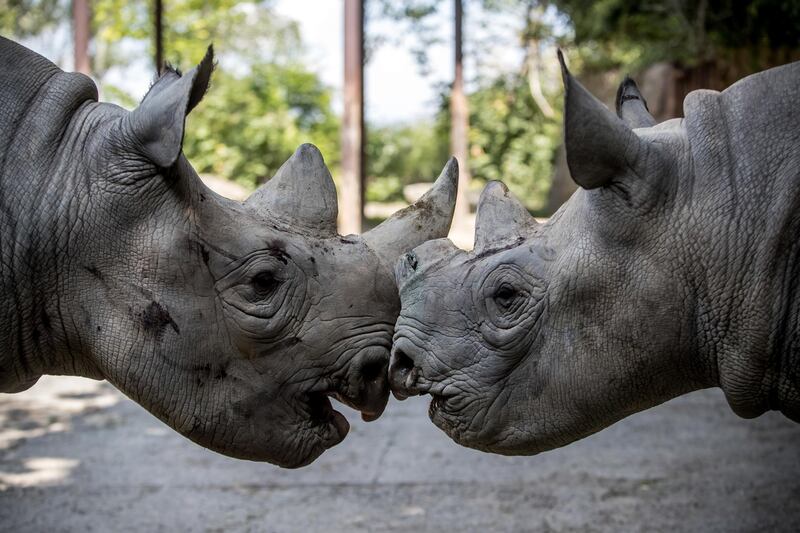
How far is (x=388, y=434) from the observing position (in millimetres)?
6902

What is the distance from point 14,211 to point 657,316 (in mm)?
2086

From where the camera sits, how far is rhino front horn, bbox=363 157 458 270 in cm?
389

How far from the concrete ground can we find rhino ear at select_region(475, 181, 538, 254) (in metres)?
1.94

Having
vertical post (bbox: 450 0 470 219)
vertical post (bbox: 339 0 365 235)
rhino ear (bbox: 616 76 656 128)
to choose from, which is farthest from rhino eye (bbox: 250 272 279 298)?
vertical post (bbox: 450 0 470 219)

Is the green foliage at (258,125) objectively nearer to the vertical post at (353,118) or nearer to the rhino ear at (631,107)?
the vertical post at (353,118)

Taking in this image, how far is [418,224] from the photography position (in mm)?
4012

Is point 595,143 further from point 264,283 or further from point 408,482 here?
point 408,482

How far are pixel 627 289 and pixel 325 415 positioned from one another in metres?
1.23

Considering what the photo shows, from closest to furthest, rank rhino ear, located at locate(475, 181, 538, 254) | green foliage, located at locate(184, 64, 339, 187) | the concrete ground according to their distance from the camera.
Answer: rhino ear, located at locate(475, 181, 538, 254) → the concrete ground → green foliage, located at locate(184, 64, 339, 187)

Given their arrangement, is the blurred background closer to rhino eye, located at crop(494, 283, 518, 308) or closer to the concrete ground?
the concrete ground

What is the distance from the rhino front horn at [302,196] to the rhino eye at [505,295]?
32.1 inches

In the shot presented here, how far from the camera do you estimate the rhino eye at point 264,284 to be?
11.9 feet

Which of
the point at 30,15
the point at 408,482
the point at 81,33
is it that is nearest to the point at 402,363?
the point at 408,482

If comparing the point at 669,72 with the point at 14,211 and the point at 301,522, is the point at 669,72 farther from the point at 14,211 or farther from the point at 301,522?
the point at 14,211
